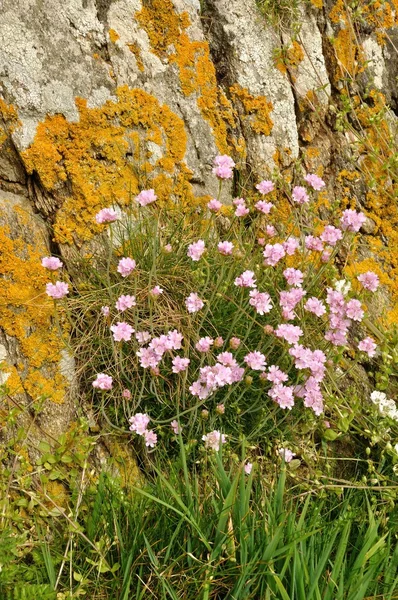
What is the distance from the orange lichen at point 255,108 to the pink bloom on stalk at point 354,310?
4.09 feet

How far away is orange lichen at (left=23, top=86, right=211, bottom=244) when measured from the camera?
3125mm

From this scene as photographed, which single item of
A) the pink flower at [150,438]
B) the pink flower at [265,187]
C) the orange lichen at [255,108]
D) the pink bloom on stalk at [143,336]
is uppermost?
the orange lichen at [255,108]

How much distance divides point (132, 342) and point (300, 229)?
120 centimetres

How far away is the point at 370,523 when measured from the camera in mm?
2385

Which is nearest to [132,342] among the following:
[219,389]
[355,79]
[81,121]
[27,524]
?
[219,389]

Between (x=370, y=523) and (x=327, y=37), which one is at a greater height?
(x=327, y=37)

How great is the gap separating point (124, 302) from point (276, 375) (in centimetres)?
74

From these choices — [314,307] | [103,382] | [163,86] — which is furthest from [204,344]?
[163,86]

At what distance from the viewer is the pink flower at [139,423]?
266 cm

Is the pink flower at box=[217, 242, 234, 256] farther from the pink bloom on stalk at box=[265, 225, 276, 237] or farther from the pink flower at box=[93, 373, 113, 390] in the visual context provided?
the pink flower at box=[93, 373, 113, 390]

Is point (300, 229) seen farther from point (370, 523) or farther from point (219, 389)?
point (370, 523)

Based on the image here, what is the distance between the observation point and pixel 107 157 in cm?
326

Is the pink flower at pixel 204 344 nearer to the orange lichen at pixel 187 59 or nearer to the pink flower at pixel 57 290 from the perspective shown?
the pink flower at pixel 57 290

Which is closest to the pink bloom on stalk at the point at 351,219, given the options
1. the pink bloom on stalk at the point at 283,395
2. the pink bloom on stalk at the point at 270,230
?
the pink bloom on stalk at the point at 270,230
